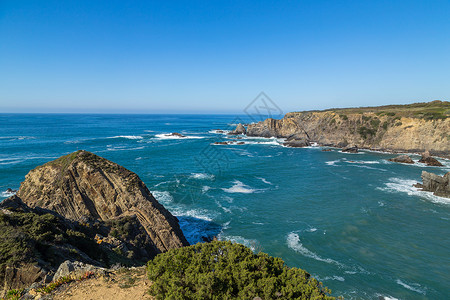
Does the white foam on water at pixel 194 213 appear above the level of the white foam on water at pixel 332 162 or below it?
below

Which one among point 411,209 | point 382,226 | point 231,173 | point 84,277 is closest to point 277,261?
point 84,277

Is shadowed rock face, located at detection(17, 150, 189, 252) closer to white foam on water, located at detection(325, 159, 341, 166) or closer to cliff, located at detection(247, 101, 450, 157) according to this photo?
white foam on water, located at detection(325, 159, 341, 166)

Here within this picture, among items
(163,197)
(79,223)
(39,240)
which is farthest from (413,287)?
(163,197)

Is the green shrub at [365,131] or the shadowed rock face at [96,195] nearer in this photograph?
the shadowed rock face at [96,195]

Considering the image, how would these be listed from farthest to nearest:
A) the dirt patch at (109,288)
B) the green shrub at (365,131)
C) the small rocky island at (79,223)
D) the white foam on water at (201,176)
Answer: the green shrub at (365,131)
the white foam on water at (201,176)
the small rocky island at (79,223)
the dirt patch at (109,288)

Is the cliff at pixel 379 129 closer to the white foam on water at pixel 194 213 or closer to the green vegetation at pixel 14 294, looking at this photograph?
the white foam on water at pixel 194 213

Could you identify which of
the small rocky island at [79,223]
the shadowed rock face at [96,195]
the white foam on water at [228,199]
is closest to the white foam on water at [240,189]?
the white foam on water at [228,199]

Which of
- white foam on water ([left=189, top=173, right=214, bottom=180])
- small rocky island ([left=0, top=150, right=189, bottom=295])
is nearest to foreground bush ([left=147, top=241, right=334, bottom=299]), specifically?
small rocky island ([left=0, top=150, right=189, bottom=295])
